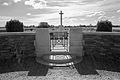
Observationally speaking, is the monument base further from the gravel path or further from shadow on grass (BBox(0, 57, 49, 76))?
the gravel path

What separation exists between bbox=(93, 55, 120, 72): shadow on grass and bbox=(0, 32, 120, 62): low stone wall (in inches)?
9.5

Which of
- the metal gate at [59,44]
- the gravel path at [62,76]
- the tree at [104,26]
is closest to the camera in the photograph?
the gravel path at [62,76]

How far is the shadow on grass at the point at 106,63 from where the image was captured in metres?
5.41

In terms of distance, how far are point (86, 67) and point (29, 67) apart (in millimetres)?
2962

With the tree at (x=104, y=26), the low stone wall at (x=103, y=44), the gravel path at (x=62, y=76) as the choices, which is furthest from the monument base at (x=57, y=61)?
the tree at (x=104, y=26)

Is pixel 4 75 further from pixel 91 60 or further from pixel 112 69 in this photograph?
pixel 112 69

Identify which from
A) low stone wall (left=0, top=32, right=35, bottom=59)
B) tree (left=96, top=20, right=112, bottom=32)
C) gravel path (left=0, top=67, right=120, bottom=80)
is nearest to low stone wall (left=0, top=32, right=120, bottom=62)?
low stone wall (left=0, top=32, right=35, bottom=59)

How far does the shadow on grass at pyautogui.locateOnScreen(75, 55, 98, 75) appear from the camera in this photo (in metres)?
4.96

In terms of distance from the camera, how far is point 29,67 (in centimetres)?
550

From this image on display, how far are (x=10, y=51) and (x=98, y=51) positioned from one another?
5352 millimetres

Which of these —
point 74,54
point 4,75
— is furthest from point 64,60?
point 4,75

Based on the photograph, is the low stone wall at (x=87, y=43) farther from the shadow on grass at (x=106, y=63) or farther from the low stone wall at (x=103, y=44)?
the shadow on grass at (x=106, y=63)

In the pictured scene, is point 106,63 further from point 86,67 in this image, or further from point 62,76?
point 62,76

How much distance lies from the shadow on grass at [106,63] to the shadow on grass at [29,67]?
2868 mm
